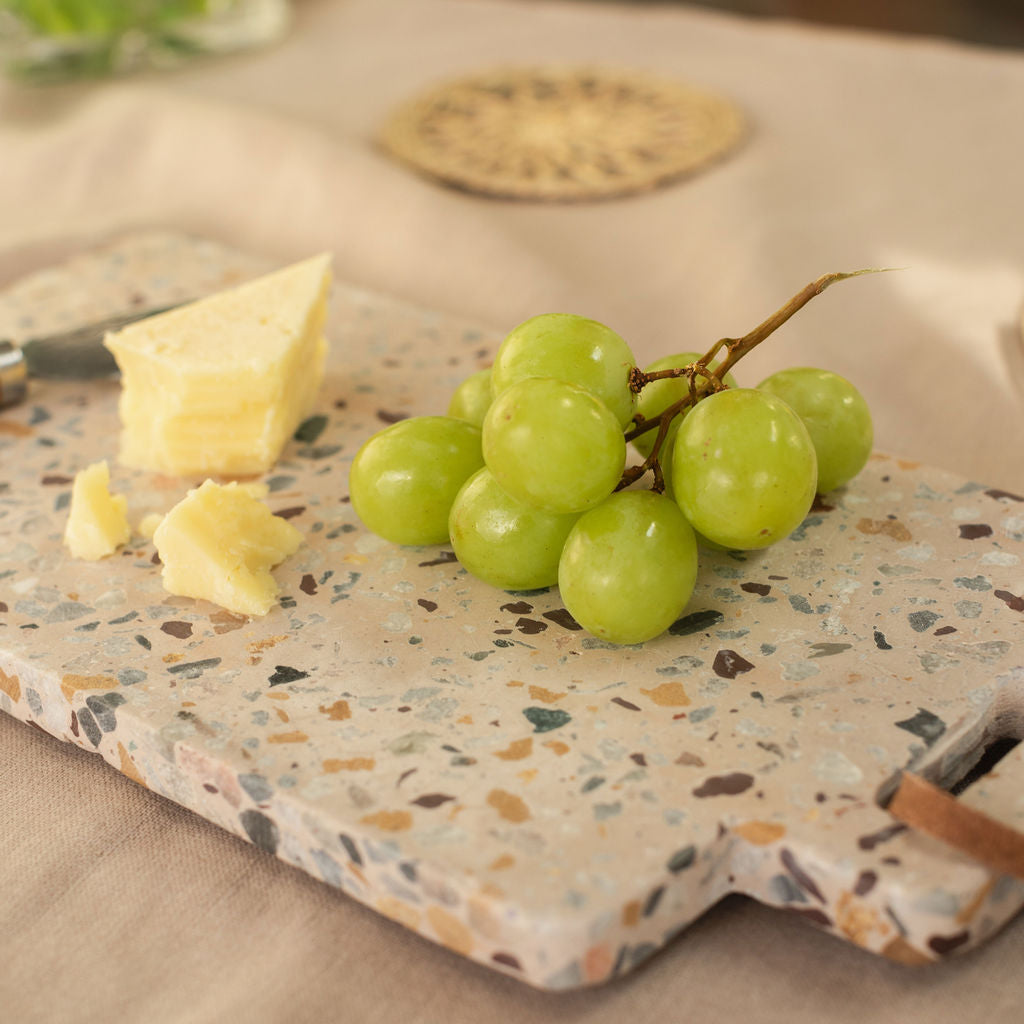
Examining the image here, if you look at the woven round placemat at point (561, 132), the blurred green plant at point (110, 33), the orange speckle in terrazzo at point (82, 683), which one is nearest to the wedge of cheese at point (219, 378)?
the orange speckle in terrazzo at point (82, 683)

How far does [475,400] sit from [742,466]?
0.23 m

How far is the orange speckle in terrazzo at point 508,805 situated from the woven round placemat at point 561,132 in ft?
3.43

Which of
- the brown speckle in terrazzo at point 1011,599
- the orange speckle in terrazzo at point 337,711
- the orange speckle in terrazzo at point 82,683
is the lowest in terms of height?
the orange speckle in terrazzo at point 82,683

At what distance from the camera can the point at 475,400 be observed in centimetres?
87

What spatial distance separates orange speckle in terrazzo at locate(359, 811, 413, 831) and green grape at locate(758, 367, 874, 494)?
0.40 meters

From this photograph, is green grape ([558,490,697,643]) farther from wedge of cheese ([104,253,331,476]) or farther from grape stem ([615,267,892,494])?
wedge of cheese ([104,253,331,476])

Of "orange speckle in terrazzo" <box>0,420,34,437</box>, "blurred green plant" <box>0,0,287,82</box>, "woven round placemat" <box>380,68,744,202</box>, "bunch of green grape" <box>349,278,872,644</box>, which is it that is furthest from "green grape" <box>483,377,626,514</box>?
"blurred green plant" <box>0,0,287,82</box>

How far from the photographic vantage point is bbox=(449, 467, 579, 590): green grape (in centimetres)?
77

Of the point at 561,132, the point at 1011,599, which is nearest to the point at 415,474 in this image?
the point at 1011,599

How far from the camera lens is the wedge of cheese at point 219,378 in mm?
969

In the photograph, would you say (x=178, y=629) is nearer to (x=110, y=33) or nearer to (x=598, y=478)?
(x=598, y=478)

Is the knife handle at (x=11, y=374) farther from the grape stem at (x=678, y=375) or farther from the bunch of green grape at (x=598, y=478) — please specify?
the grape stem at (x=678, y=375)

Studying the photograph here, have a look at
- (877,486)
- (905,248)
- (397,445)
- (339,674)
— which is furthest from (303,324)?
(905,248)

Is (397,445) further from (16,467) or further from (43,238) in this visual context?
(43,238)
